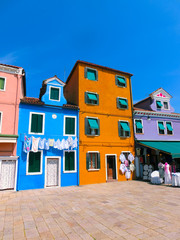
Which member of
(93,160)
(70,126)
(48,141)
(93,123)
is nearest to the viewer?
(48,141)

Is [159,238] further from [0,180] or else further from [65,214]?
[0,180]

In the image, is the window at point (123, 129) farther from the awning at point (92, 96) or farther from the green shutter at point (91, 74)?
the green shutter at point (91, 74)

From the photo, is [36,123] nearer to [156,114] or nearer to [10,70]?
[10,70]

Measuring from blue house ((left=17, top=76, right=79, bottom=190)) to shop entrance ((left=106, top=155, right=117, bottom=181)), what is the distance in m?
3.81

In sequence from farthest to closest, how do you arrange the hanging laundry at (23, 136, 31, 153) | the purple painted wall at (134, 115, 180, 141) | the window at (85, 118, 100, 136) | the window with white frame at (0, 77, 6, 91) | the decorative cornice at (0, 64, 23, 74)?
1. the purple painted wall at (134, 115, 180, 141)
2. the window at (85, 118, 100, 136)
3. the decorative cornice at (0, 64, 23, 74)
4. the window with white frame at (0, 77, 6, 91)
5. the hanging laundry at (23, 136, 31, 153)

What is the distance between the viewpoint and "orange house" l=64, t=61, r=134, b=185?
15711 millimetres

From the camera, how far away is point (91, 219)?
6.42m

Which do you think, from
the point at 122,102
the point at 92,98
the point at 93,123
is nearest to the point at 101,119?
the point at 93,123

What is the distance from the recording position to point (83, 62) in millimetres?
17531

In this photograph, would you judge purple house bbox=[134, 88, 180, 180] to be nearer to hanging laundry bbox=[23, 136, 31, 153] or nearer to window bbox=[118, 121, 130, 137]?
window bbox=[118, 121, 130, 137]

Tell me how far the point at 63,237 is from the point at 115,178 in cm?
1246

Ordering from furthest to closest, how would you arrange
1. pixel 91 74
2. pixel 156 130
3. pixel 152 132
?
pixel 156 130
pixel 152 132
pixel 91 74

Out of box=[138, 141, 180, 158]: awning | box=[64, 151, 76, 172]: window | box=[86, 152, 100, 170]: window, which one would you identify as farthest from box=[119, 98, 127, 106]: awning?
box=[64, 151, 76, 172]: window

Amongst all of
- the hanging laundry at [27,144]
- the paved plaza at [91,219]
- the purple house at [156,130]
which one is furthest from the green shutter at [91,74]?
the paved plaza at [91,219]
